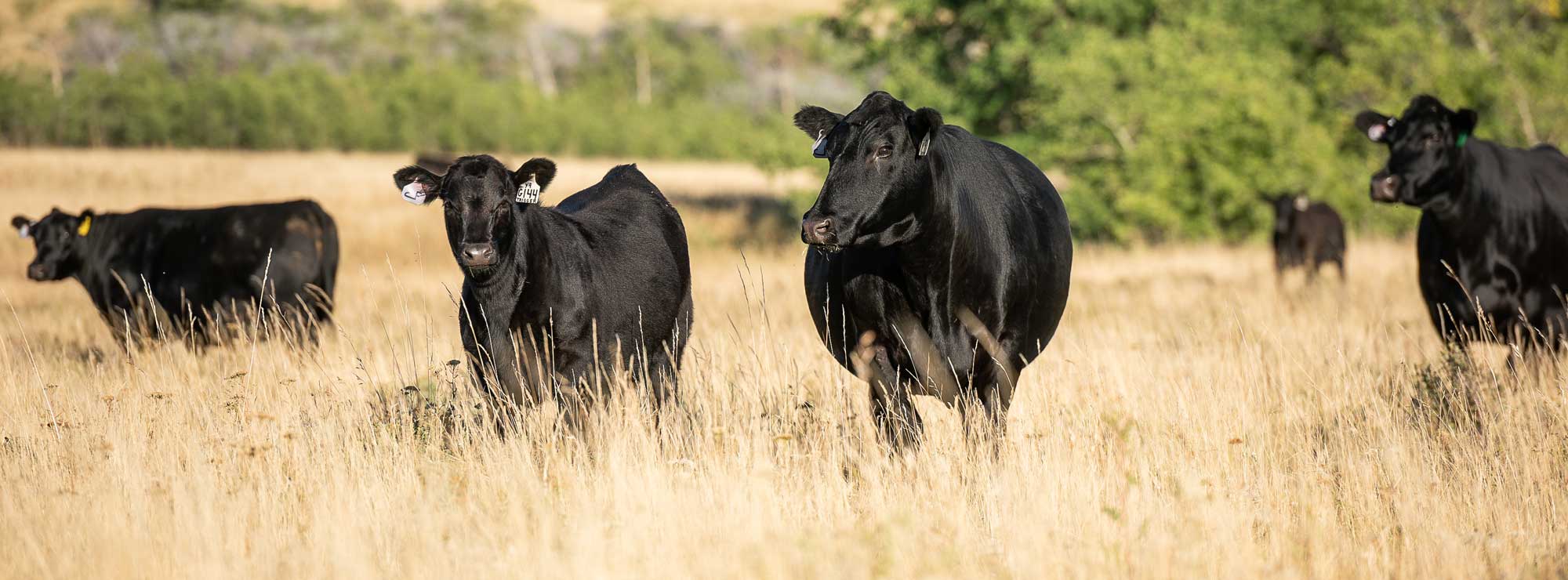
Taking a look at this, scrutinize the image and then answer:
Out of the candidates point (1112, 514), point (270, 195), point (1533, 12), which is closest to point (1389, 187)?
point (1112, 514)

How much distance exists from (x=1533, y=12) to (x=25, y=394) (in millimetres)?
32892

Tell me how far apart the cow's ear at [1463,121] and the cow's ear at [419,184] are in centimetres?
639

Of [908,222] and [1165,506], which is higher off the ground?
[908,222]

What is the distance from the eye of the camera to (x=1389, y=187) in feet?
27.6

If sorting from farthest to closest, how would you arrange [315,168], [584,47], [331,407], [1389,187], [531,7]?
[531,7] < [584,47] < [315,168] < [1389,187] < [331,407]

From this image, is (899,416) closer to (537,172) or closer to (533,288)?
(533,288)

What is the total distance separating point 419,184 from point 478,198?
0.47 meters

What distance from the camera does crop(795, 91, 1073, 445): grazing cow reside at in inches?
213

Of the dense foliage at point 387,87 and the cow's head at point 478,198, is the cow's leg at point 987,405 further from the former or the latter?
the dense foliage at point 387,87

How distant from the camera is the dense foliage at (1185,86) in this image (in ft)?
80.4

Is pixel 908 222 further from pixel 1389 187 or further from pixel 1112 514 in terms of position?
pixel 1389 187

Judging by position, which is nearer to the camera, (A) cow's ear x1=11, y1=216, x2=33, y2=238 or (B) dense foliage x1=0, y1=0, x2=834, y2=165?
(A) cow's ear x1=11, y1=216, x2=33, y2=238

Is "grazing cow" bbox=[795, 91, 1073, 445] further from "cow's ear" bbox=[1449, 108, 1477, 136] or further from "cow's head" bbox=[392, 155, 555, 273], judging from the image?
"cow's ear" bbox=[1449, 108, 1477, 136]

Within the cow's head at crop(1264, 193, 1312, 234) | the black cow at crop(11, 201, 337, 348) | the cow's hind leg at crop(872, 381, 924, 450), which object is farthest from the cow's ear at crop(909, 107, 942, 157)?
the cow's head at crop(1264, 193, 1312, 234)
